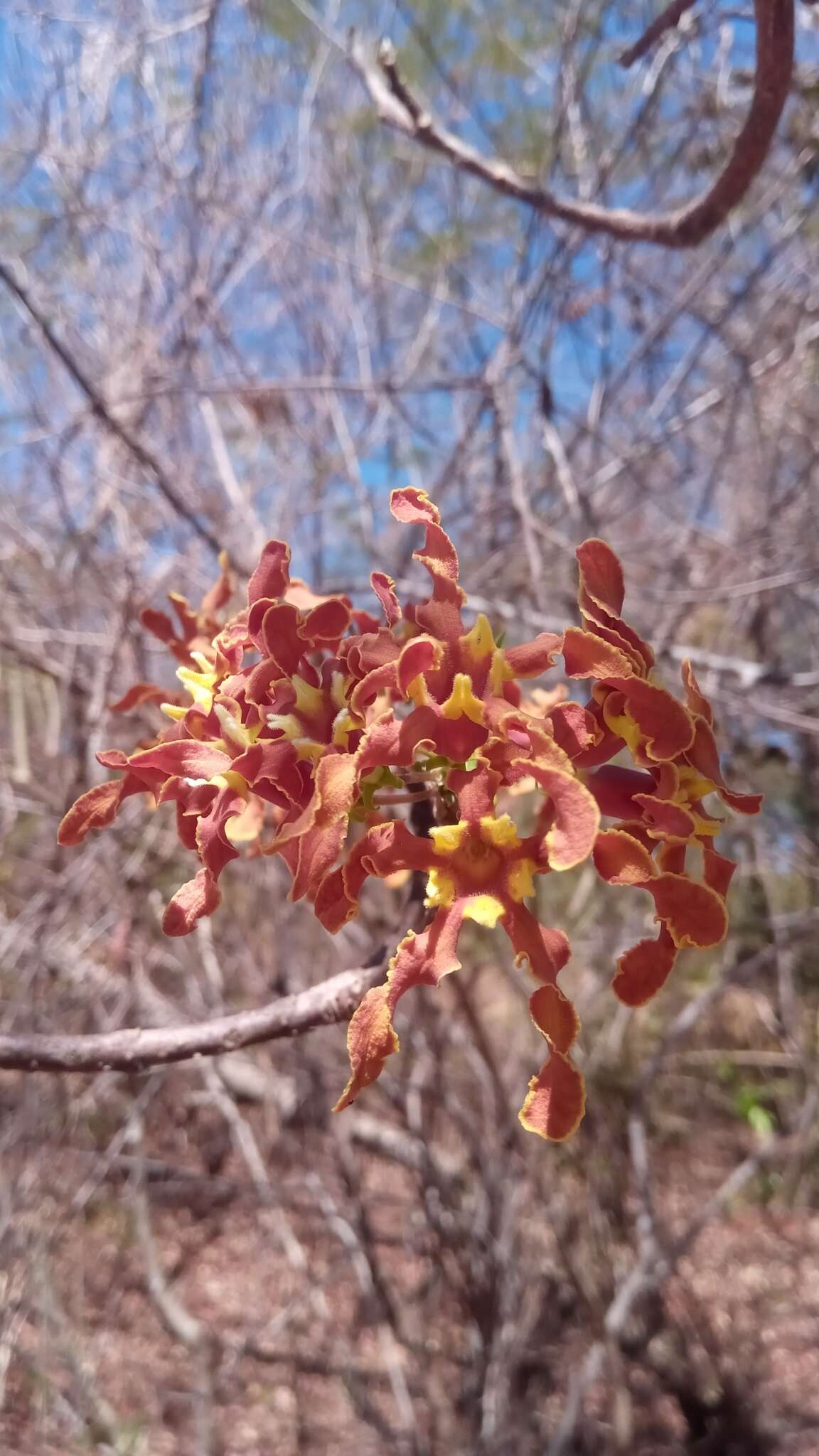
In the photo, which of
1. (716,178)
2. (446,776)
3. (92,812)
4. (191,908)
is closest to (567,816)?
(446,776)

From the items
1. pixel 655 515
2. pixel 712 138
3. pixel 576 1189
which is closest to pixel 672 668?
pixel 655 515

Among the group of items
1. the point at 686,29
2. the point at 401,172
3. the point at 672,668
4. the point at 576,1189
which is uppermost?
the point at 401,172

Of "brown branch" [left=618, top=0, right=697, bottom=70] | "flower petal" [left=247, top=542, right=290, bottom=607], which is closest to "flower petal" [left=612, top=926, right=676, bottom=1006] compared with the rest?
"flower petal" [left=247, top=542, right=290, bottom=607]

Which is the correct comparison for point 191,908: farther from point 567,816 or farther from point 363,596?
point 363,596

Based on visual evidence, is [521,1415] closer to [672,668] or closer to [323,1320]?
[323,1320]

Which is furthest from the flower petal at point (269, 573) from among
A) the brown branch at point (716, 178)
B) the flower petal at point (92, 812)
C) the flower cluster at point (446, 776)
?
the brown branch at point (716, 178)

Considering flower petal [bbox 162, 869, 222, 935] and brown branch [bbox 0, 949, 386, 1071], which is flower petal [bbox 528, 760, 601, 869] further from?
flower petal [bbox 162, 869, 222, 935]
